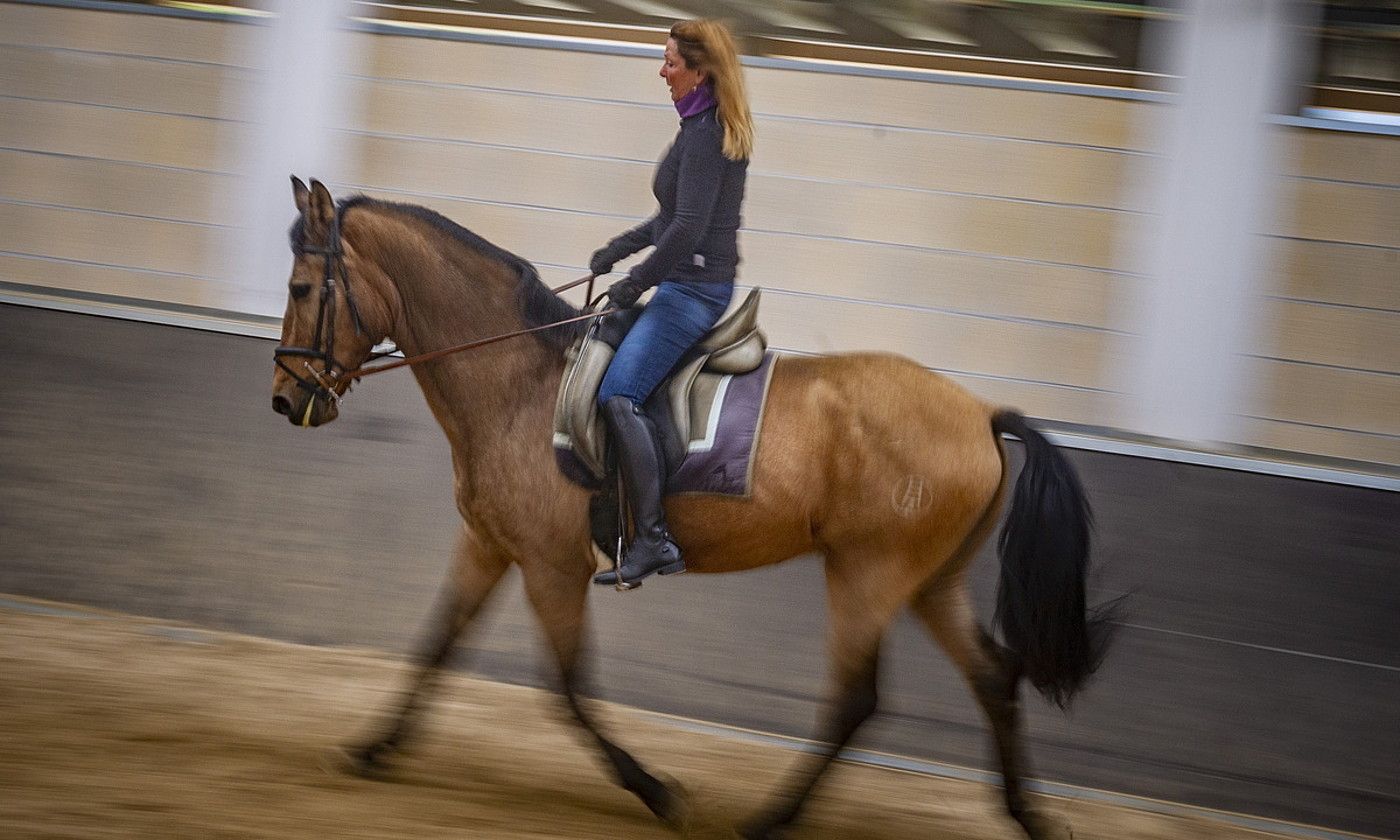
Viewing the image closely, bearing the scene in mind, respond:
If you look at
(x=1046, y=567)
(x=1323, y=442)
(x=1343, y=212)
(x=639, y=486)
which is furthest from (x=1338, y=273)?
(x=639, y=486)

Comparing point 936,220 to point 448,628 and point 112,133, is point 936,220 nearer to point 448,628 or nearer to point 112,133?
point 448,628

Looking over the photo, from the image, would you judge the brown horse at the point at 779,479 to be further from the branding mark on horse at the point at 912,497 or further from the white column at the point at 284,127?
the white column at the point at 284,127

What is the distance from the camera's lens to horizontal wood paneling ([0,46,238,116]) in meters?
6.59

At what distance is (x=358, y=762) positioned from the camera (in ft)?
13.9

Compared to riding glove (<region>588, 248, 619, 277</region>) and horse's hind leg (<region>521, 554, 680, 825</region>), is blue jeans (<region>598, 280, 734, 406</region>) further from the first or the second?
horse's hind leg (<region>521, 554, 680, 825</region>)

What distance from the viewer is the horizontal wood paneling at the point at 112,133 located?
6582 millimetres

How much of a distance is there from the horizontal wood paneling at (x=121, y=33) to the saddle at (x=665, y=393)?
3647mm

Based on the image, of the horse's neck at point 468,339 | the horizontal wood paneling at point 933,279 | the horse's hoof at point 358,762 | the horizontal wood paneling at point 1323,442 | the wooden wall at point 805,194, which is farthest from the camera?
the horizontal wood paneling at point 933,279

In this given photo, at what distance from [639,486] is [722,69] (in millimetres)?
1322

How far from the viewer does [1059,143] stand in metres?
5.72

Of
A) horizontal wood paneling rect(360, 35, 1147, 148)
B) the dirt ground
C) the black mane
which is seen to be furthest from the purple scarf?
horizontal wood paneling rect(360, 35, 1147, 148)

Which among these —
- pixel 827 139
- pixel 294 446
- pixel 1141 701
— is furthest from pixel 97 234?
pixel 1141 701

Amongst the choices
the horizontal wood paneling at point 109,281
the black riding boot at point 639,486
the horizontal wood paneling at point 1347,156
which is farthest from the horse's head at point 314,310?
the horizontal wood paneling at point 1347,156

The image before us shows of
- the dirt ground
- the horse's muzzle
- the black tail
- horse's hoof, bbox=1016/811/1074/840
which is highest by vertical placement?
the horse's muzzle
